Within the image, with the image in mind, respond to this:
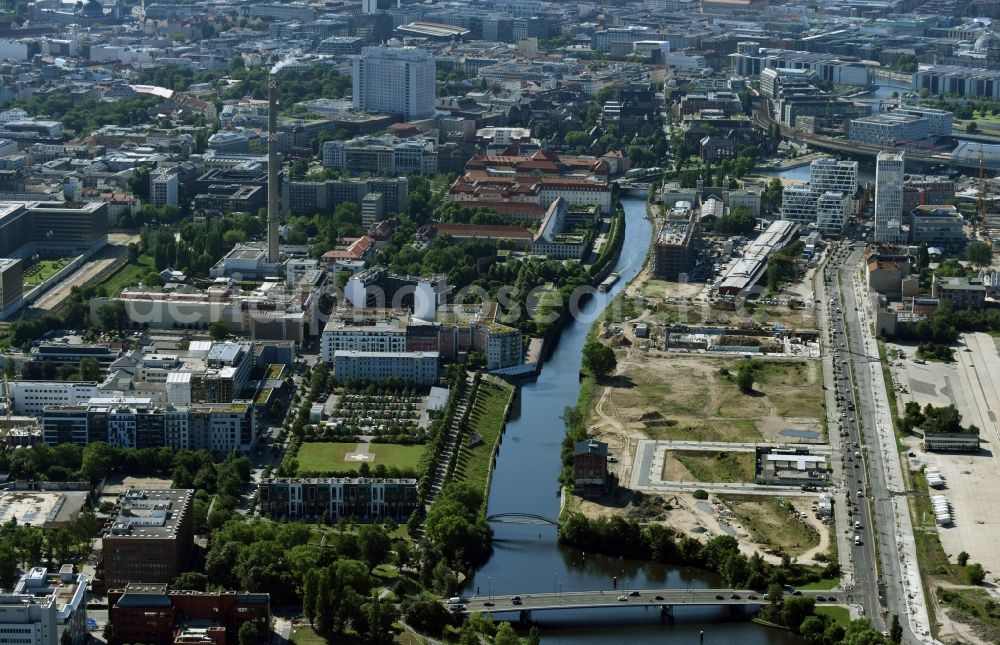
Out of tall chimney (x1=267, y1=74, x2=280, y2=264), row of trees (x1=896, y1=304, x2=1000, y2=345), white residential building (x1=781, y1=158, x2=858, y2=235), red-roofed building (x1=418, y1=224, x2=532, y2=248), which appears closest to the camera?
row of trees (x1=896, y1=304, x2=1000, y2=345)

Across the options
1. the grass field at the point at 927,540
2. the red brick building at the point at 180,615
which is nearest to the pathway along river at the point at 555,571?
the grass field at the point at 927,540

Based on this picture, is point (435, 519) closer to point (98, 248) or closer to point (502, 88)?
point (98, 248)

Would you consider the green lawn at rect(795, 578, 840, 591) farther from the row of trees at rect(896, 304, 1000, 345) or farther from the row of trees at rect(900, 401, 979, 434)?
the row of trees at rect(896, 304, 1000, 345)

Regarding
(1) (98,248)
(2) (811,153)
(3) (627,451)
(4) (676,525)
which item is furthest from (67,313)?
(2) (811,153)

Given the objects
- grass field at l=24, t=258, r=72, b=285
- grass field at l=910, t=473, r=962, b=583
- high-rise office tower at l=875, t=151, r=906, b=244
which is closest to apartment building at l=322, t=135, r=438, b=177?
grass field at l=24, t=258, r=72, b=285

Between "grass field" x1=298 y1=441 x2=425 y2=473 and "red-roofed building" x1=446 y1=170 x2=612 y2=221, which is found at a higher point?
"red-roofed building" x1=446 y1=170 x2=612 y2=221

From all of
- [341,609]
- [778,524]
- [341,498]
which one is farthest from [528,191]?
[341,609]
